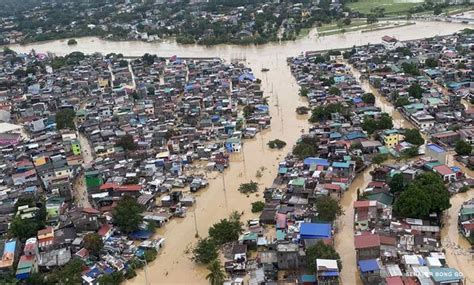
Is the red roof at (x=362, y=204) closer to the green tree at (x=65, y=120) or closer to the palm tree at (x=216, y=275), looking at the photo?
the palm tree at (x=216, y=275)

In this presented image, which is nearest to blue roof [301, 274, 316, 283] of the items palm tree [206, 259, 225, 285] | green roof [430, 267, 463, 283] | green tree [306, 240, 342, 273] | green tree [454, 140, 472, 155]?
green tree [306, 240, 342, 273]

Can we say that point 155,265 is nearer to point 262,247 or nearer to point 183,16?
point 262,247

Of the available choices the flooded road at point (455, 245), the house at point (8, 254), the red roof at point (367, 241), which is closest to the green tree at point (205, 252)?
the red roof at point (367, 241)

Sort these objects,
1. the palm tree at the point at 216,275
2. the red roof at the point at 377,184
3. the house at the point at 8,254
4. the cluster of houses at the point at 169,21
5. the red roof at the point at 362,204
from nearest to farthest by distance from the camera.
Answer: the palm tree at the point at 216,275 → the house at the point at 8,254 → the red roof at the point at 362,204 → the red roof at the point at 377,184 → the cluster of houses at the point at 169,21

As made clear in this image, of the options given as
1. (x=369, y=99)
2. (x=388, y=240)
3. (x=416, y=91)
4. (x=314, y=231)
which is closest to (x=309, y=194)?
(x=314, y=231)

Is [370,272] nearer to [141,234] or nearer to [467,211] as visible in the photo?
[467,211]

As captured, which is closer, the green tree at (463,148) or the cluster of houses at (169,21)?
the green tree at (463,148)

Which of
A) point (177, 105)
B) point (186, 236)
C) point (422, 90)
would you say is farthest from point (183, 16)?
point (186, 236)
